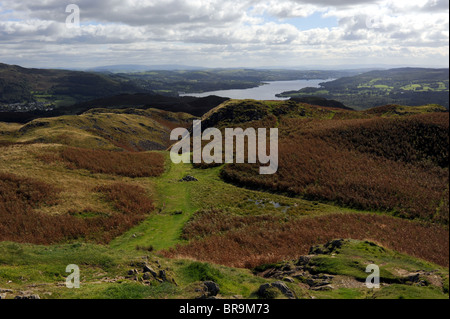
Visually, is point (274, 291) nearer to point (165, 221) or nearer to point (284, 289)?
point (284, 289)

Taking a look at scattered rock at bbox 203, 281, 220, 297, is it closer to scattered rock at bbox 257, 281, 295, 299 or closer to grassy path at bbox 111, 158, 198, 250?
scattered rock at bbox 257, 281, 295, 299

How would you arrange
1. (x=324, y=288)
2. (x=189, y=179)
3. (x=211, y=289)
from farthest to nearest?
(x=189, y=179), (x=324, y=288), (x=211, y=289)

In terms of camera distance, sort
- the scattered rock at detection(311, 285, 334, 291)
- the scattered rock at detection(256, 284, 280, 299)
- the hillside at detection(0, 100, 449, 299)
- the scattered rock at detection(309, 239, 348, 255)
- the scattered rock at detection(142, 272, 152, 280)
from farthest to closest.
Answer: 1. the scattered rock at detection(309, 239, 348, 255)
2. the scattered rock at detection(142, 272, 152, 280)
3. the hillside at detection(0, 100, 449, 299)
4. the scattered rock at detection(311, 285, 334, 291)
5. the scattered rock at detection(256, 284, 280, 299)

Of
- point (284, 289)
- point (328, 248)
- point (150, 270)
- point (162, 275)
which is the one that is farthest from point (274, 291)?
point (328, 248)

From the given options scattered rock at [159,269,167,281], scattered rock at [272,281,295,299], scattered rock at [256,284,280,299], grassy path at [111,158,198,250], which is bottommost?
grassy path at [111,158,198,250]

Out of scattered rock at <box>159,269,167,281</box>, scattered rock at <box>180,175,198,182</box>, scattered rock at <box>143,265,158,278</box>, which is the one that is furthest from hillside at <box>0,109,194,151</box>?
scattered rock at <box>159,269,167,281</box>

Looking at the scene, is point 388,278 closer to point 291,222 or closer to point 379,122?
point 291,222

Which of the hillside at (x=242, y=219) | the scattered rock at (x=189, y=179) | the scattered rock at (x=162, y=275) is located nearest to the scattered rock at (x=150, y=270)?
the hillside at (x=242, y=219)

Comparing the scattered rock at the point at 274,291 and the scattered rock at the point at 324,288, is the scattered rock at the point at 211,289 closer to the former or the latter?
the scattered rock at the point at 274,291
